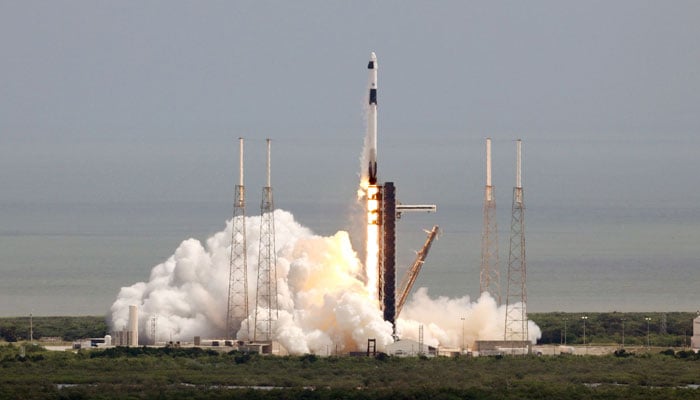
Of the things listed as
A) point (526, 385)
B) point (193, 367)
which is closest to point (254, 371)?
point (193, 367)

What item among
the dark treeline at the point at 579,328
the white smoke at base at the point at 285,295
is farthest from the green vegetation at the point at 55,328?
the white smoke at base at the point at 285,295

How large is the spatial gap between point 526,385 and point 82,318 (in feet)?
160

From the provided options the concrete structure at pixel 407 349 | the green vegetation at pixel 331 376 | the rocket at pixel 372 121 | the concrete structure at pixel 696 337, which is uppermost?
the rocket at pixel 372 121

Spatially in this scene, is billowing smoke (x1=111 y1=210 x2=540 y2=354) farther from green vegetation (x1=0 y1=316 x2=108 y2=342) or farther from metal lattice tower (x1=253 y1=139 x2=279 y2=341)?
green vegetation (x1=0 y1=316 x2=108 y2=342)

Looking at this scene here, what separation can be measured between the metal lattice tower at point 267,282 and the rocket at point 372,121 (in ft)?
12.5

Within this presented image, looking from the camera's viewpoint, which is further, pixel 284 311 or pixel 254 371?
pixel 284 311

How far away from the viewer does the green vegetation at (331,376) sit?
78.6 meters

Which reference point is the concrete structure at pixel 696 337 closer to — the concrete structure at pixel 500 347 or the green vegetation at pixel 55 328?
the concrete structure at pixel 500 347

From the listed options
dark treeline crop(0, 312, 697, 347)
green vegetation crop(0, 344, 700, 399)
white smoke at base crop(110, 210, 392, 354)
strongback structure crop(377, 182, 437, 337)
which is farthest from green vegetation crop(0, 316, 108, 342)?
strongback structure crop(377, 182, 437, 337)

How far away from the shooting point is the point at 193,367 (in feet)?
285

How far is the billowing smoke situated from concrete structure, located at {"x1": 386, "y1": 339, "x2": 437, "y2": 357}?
0.34 meters

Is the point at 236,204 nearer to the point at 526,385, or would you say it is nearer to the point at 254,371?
the point at 254,371

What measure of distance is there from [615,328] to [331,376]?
3008 cm

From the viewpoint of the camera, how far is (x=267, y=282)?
91125 millimetres
